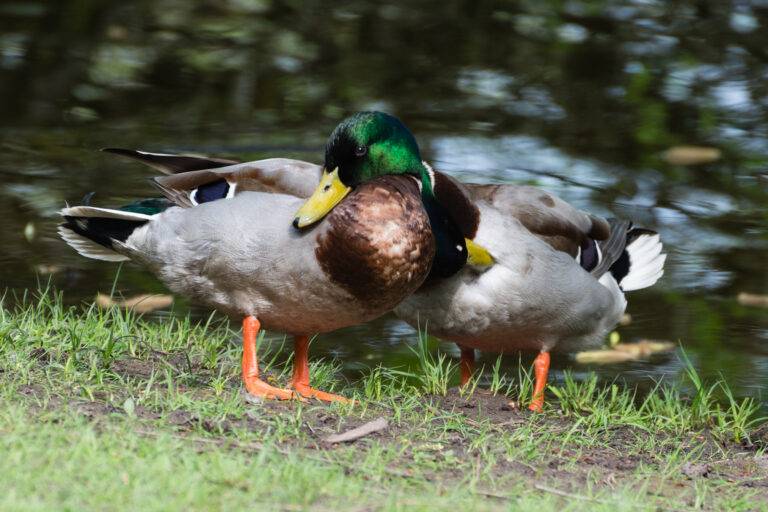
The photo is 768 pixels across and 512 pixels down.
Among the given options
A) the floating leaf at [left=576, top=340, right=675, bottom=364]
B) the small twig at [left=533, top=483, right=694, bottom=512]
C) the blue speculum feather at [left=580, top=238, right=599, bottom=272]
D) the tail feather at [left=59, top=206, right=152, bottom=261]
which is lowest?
the floating leaf at [left=576, top=340, right=675, bottom=364]

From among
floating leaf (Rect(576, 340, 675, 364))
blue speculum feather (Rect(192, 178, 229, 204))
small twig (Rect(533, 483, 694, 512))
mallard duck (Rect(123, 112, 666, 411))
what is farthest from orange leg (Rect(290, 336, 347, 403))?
floating leaf (Rect(576, 340, 675, 364))

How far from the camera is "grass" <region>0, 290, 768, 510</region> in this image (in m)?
2.16

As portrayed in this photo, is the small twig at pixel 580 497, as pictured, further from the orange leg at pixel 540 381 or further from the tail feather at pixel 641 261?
the tail feather at pixel 641 261

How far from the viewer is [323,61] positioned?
8.92m

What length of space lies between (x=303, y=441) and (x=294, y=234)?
2.47 ft

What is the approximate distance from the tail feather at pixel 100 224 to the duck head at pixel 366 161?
0.68m

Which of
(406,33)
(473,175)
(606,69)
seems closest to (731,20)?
(606,69)

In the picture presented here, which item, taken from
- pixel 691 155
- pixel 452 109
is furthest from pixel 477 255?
pixel 452 109

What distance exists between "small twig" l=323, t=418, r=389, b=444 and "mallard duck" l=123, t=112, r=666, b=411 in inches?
32.5

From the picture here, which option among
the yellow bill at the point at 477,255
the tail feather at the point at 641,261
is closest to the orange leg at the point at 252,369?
the yellow bill at the point at 477,255

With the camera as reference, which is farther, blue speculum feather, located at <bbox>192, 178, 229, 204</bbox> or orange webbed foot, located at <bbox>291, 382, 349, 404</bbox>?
blue speculum feather, located at <bbox>192, 178, 229, 204</bbox>

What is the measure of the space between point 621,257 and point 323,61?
4.97 m

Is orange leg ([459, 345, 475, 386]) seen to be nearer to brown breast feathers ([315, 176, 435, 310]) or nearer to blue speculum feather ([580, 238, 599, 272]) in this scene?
blue speculum feather ([580, 238, 599, 272])

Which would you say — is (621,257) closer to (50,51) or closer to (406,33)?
(406,33)
